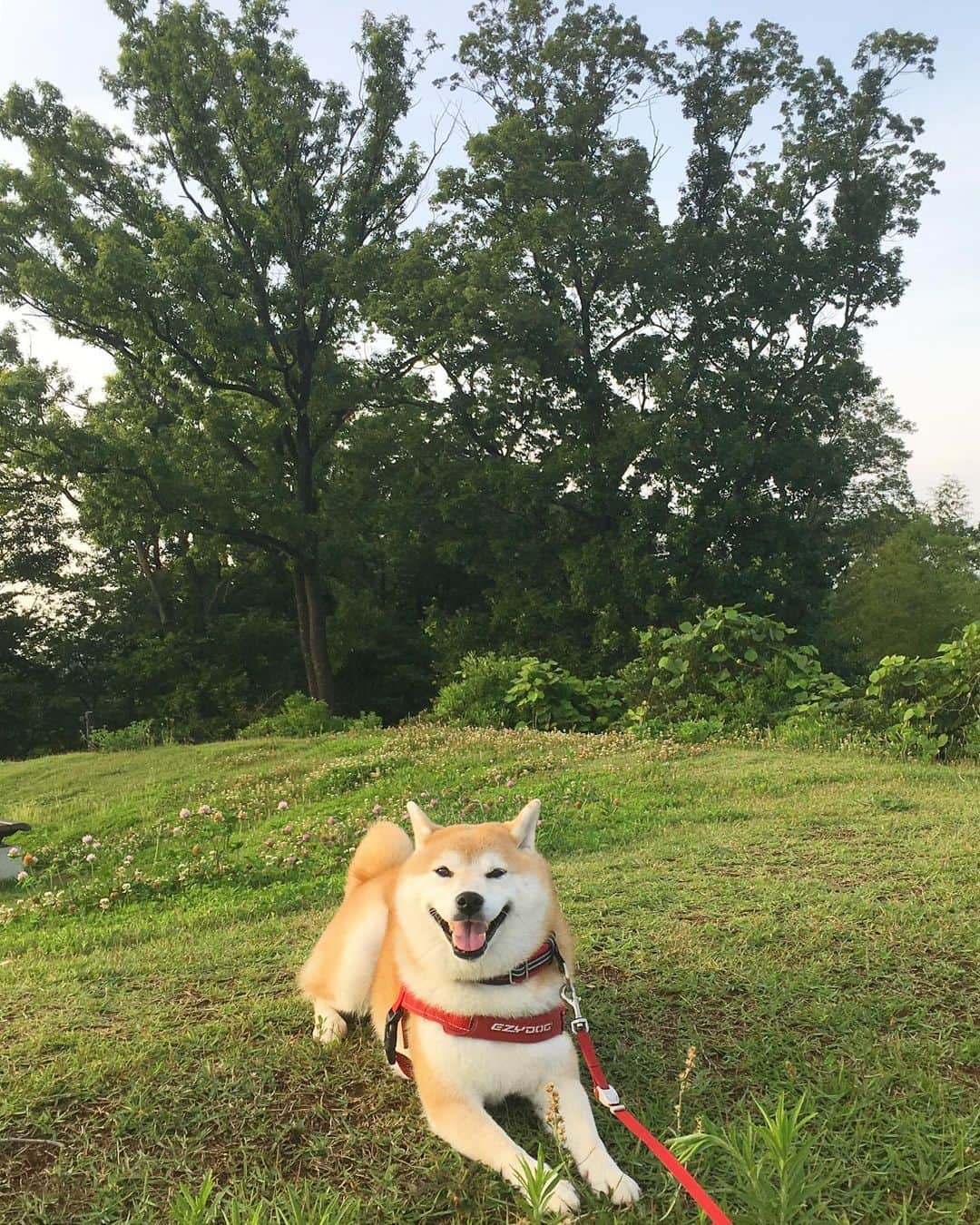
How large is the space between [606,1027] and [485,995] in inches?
29.5

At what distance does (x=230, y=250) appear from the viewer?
17.5 metres

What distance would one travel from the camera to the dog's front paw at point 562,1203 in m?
1.76

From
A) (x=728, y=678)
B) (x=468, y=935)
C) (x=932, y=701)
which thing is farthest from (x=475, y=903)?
(x=728, y=678)

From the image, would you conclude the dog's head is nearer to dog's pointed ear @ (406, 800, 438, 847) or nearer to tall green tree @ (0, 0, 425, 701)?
dog's pointed ear @ (406, 800, 438, 847)

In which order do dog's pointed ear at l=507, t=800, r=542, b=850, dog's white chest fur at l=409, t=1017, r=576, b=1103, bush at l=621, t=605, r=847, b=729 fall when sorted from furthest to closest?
bush at l=621, t=605, r=847, b=729 < dog's pointed ear at l=507, t=800, r=542, b=850 < dog's white chest fur at l=409, t=1017, r=576, b=1103

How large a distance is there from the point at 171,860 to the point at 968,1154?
17.1ft

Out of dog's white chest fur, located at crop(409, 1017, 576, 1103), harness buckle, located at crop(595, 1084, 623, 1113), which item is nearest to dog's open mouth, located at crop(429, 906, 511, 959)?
dog's white chest fur, located at crop(409, 1017, 576, 1103)

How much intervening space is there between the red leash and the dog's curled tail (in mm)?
859

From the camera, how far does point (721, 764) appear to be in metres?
7.30

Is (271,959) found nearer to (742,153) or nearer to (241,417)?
(241,417)

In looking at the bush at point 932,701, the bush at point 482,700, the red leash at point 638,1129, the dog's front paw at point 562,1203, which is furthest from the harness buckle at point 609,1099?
the bush at point 482,700

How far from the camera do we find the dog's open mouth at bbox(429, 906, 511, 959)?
2.06 meters

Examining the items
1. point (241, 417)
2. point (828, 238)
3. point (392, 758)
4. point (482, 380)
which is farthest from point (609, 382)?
point (392, 758)

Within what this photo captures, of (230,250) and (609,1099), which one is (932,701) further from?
(230,250)
